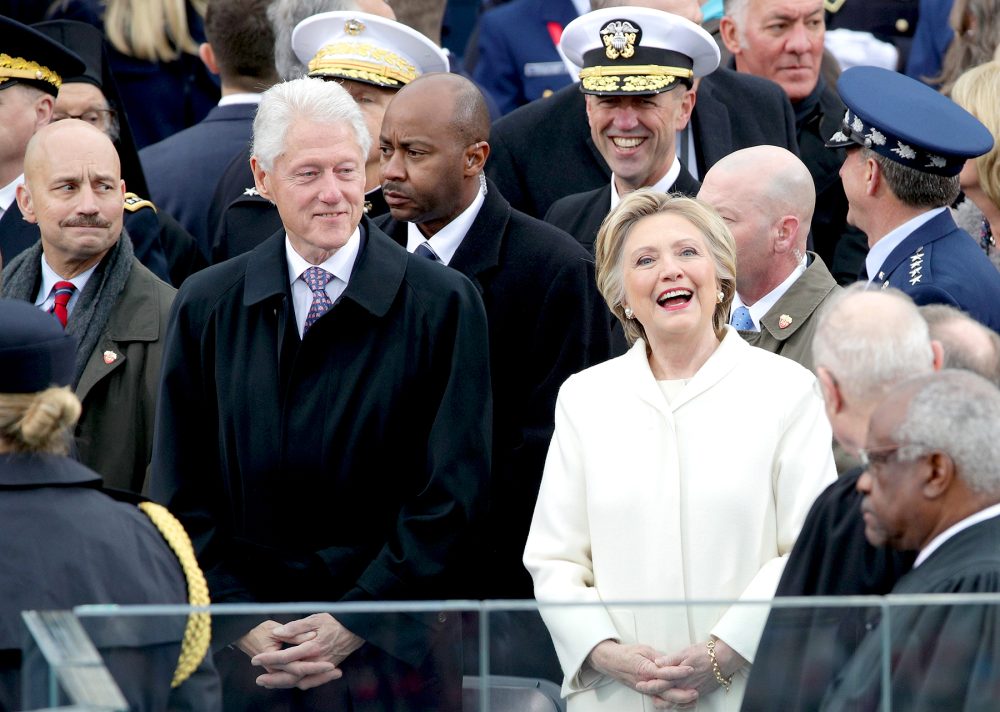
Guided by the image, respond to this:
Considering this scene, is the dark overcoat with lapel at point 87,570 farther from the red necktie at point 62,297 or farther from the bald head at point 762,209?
the bald head at point 762,209

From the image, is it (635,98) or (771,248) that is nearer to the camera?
Answer: (771,248)

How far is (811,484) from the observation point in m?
4.18

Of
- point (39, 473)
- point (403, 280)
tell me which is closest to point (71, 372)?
point (39, 473)

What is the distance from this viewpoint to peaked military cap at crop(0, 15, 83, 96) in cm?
594

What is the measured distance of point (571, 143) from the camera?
627cm

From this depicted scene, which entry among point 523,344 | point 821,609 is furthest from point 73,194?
point 821,609

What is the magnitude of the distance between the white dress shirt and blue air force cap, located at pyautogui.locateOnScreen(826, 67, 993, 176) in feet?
4.67

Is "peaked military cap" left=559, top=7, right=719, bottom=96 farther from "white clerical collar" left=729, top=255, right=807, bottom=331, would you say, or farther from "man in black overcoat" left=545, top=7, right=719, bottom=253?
"white clerical collar" left=729, top=255, right=807, bottom=331

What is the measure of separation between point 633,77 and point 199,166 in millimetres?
1741

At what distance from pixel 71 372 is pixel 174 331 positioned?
91 cm

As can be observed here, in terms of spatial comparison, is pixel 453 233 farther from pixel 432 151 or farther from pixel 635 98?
pixel 635 98

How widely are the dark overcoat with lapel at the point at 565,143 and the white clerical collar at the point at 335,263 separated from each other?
1.63m

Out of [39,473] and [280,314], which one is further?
[280,314]

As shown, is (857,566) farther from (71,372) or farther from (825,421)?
(71,372)
